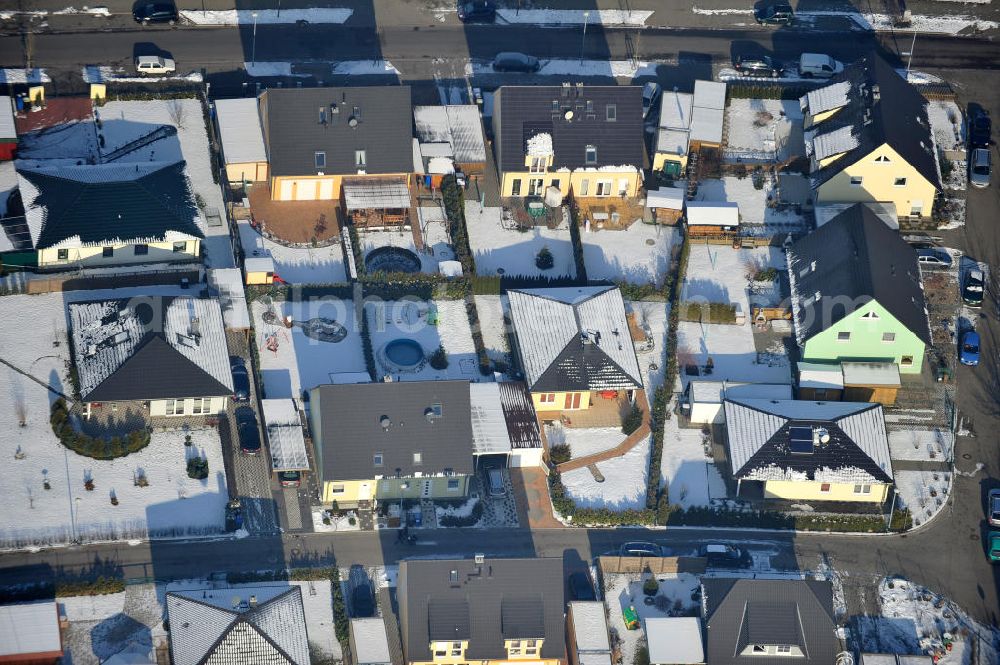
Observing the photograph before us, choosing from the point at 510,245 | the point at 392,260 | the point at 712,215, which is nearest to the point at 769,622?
the point at 712,215

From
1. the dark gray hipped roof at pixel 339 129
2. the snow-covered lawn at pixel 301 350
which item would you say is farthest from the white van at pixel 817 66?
the snow-covered lawn at pixel 301 350

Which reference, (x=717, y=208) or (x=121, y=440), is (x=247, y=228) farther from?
(x=717, y=208)

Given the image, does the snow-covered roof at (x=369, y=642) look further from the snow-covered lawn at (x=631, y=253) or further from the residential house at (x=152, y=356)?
the snow-covered lawn at (x=631, y=253)

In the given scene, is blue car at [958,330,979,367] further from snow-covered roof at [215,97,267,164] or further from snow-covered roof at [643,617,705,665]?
snow-covered roof at [215,97,267,164]

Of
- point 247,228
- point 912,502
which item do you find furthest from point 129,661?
point 912,502

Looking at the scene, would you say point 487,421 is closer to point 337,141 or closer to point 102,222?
point 337,141
